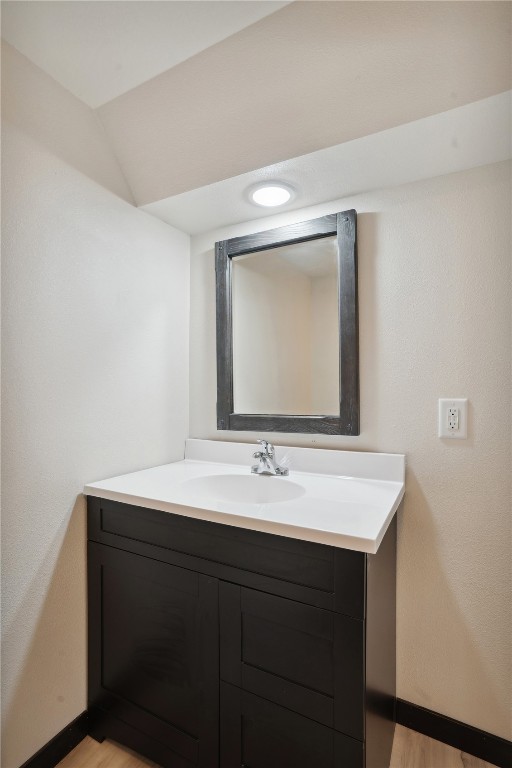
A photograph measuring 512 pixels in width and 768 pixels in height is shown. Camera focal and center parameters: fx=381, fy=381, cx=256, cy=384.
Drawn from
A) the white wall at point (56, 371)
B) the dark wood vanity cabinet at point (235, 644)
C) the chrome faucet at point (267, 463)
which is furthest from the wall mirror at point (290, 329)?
the dark wood vanity cabinet at point (235, 644)

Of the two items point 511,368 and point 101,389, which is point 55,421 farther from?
point 511,368

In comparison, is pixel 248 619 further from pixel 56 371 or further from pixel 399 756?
pixel 56 371

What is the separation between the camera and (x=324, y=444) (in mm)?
1517

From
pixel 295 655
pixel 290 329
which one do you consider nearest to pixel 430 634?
pixel 295 655

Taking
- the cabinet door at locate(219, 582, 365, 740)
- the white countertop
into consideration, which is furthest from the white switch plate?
the cabinet door at locate(219, 582, 365, 740)

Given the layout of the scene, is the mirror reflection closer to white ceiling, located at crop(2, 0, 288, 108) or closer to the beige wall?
the beige wall

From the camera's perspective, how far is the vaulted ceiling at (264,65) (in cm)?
96

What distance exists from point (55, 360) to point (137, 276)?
51 cm

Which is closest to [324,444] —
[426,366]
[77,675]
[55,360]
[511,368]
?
[426,366]

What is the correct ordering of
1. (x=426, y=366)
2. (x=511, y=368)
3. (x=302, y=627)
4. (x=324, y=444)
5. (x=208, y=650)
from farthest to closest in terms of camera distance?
(x=324, y=444), (x=426, y=366), (x=511, y=368), (x=208, y=650), (x=302, y=627)

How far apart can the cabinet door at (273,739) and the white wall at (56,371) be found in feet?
1.98

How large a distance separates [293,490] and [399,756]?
0.89 meters

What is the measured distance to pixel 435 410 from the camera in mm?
1319

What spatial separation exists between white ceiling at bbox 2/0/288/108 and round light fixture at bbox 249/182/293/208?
0.43 m
